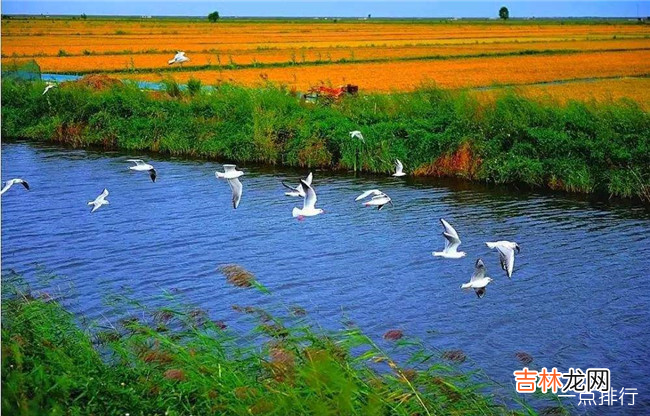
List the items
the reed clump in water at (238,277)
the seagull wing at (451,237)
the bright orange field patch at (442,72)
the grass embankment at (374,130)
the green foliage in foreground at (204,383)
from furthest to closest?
1. the bright orange field patch at (442,72)
2. the grass embankment at (374,130)
3. the seagull wing at (451,237)
4. the reed clump in water at (238,277)
5. the green foliage in foreground at (204,383)

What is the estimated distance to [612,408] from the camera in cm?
986

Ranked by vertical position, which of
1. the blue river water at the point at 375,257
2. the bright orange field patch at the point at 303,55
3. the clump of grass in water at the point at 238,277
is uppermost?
the clump of grass in water at the point at 238,277

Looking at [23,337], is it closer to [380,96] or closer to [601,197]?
[601,197]

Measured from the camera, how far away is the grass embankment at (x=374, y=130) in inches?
872

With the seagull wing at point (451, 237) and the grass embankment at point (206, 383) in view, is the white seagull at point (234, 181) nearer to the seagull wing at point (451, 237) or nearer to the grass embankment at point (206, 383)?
the seagull wing at point (451, 237)

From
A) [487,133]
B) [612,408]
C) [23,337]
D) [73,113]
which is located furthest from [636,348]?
[73,113]

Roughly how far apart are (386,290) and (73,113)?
20366 mm

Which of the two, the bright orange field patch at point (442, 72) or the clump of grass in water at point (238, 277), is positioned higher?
the clump of grass in water at point (238, 277)

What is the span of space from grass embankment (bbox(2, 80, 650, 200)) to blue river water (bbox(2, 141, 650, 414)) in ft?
2.88

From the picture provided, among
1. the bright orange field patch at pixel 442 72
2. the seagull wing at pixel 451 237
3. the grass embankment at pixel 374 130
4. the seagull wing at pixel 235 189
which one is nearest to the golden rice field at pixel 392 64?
the bright orange field patch at pixel 442 72

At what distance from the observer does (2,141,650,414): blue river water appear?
1239 cm

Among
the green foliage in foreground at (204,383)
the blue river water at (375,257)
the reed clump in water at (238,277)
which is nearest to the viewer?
the green foliage in foreground at (204,383)

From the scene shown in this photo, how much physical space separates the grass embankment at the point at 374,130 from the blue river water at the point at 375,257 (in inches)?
34.6

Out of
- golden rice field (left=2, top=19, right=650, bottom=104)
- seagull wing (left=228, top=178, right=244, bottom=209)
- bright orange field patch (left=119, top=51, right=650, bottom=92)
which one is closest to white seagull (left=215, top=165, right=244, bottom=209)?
seagull wing (left=228, top=178, right=244, bottom=209)
